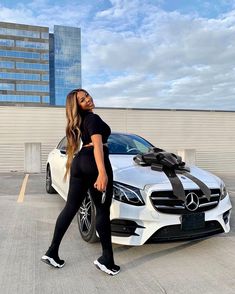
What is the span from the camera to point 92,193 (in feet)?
10.5

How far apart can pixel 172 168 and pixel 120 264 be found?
1.26 m

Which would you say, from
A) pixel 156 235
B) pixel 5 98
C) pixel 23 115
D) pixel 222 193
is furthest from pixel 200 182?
pixel 5 98

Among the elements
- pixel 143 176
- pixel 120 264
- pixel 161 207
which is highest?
pixel 143 176

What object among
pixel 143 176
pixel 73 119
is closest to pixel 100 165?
pixel 73 119

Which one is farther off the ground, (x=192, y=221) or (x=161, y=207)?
(x=161, y=207)

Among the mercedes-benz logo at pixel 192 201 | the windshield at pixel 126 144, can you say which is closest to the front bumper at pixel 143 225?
the mercedes-benz logo at pixel 192 201

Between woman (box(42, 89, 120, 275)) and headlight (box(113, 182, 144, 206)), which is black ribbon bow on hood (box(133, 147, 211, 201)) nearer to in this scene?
headlight (box(113, 182, 144, 206))

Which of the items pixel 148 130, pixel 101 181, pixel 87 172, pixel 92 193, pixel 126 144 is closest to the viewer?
pixel 101 181

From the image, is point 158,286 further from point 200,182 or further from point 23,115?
point 23,115

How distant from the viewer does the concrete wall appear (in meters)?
15.8

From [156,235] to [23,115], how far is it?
13.8m

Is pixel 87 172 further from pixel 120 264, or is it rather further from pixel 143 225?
pixel 120 264

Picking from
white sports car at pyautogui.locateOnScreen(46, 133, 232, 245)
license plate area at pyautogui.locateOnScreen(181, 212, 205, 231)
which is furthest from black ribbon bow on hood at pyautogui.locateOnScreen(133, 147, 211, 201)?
license plate area at pyautogui.locateOnScreen(181, 212, 205, 231)

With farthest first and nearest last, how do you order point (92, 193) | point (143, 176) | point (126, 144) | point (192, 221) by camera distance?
point (126, 144) → point (143, 176) → point (192, 221) → point (92, 193)
